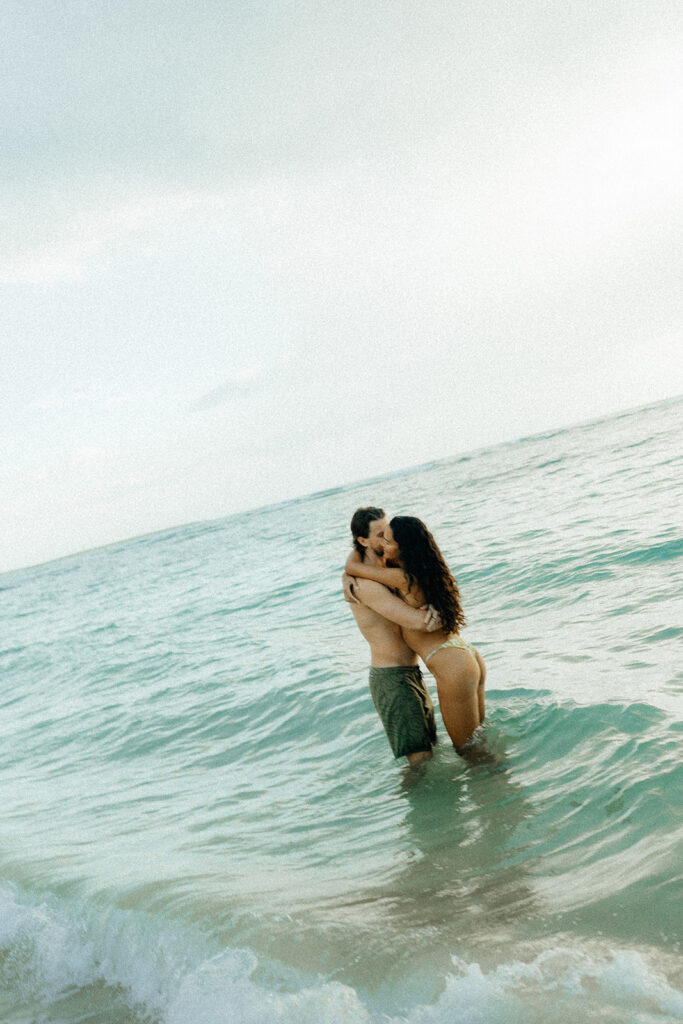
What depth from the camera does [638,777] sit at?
4453 millimetres

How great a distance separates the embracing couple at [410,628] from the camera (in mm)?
4750

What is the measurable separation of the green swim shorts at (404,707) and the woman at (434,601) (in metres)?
0.19

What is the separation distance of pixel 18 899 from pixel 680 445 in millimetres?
26089

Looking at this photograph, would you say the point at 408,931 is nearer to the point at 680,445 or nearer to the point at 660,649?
the point at 660,649

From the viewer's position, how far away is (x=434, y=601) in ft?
15.7

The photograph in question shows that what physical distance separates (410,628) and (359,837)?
1.38m

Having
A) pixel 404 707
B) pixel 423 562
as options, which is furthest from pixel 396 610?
pixel 404 707

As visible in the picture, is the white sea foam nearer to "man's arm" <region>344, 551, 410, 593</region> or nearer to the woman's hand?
the woman's hand

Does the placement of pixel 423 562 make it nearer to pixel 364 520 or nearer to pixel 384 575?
pixel 384 575

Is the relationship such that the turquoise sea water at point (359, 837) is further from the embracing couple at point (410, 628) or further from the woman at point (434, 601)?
the woman at point (434, 601)

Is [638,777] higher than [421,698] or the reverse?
the reverse

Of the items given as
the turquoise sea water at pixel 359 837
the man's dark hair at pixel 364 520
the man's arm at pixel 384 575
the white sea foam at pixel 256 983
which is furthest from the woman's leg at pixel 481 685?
the white sea foam at pixel 256 983

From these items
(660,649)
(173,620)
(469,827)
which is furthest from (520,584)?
(173,620)

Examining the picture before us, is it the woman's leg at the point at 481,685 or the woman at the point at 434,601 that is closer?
the woman at the point at 434,601
